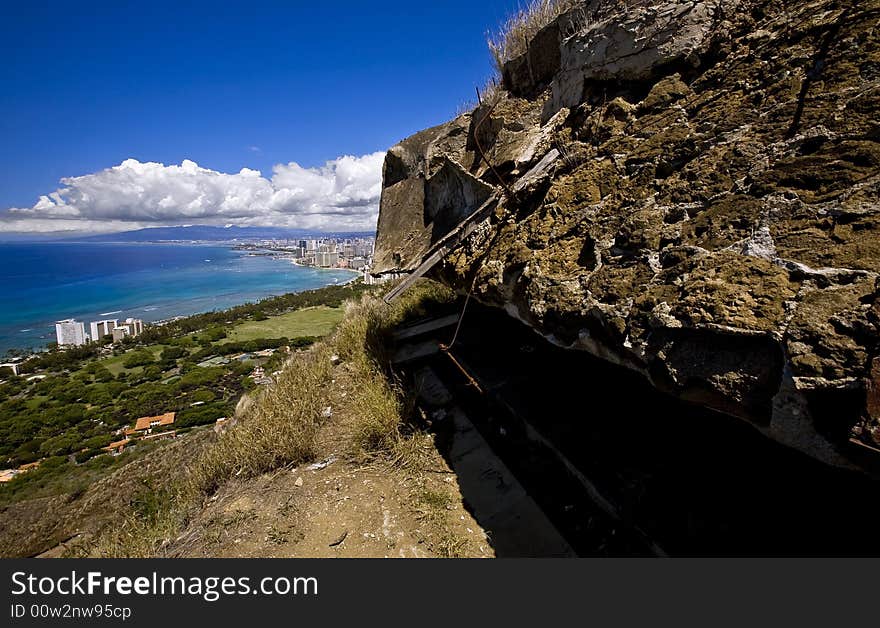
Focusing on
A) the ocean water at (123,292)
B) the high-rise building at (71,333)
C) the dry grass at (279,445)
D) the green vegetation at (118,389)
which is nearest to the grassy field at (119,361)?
the green vegetation at (118,389)

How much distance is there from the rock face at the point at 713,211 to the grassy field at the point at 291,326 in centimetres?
1617

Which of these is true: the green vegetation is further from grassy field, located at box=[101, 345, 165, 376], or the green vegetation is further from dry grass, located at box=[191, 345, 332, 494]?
dry grass, located at box=[191, 345, 332, 494]

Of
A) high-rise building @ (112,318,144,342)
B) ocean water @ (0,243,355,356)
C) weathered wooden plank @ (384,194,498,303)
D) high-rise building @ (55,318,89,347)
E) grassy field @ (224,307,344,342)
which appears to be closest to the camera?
weathered wooden plank @ (384,194,498,303)

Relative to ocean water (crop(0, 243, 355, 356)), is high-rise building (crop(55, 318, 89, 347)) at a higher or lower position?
higher

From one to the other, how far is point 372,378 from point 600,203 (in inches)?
137

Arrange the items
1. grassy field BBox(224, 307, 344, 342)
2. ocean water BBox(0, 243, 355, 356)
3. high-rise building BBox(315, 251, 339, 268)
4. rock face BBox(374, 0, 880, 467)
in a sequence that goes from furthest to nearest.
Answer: high-rise building BBox(315, 251, 339, 268)
ocean water BBox(0, 243, 355, 356)
grassy field BBox(224, 307, 344, 342)
rock face BBox(374, 0, 880, 467)

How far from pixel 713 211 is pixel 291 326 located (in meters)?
21.2

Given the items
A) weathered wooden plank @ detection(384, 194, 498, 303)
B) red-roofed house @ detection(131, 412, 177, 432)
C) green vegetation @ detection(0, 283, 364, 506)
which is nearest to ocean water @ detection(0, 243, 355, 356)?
green vegetation @ detection(0, 283, 364, 506)

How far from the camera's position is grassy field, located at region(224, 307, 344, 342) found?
19.3 metres

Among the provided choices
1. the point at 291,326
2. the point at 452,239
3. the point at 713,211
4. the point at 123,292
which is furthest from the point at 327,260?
the point at 713,211

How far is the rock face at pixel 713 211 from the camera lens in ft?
3.88

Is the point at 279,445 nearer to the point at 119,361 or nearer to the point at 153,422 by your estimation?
the point at 153,422

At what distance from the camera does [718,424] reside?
2162 mm

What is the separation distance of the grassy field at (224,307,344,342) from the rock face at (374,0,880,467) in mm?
16172
